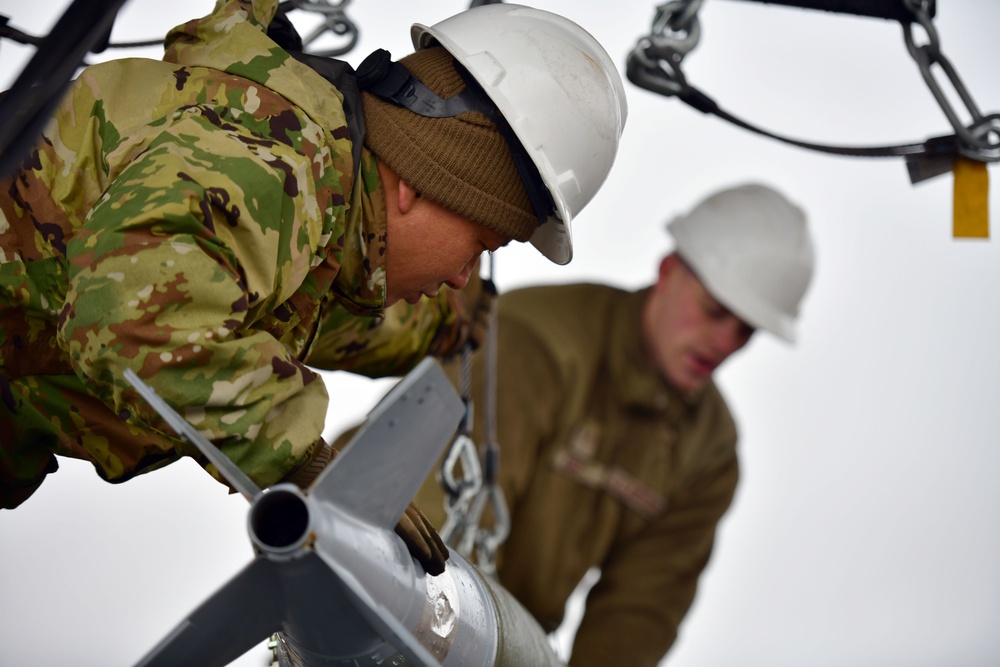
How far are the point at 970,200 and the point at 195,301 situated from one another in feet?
8.93

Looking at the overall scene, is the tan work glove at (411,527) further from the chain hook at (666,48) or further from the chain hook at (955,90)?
the chain hook at (955,90)

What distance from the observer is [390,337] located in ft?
12.5

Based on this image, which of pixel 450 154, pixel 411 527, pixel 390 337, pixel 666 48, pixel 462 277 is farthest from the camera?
pixel 666 48

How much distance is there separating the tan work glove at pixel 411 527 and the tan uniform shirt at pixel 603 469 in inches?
120

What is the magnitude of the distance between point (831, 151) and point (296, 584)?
265 cm

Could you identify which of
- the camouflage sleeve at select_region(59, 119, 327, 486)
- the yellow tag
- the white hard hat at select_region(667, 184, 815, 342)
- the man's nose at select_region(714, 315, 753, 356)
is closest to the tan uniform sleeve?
the man's nose at select_region(714, 315, 753, 356)

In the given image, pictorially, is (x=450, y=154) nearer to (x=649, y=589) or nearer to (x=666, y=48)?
(x=666, y=48)

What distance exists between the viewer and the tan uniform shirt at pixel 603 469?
5.88 meters

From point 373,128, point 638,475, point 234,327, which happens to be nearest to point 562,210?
point 373,128

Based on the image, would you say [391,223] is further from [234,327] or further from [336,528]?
[336,528]

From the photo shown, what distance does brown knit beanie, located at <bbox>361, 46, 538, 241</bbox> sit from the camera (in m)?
2.80

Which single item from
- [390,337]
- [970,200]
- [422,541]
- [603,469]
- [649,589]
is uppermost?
[970,200]

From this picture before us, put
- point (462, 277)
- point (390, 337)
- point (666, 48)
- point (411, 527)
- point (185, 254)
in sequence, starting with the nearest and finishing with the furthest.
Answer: point (185, 254)
point (411, 527)
point (462, 277)
point (390, 337)
point (666, 48)

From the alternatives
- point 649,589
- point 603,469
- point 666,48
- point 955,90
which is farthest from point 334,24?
point 649,589
